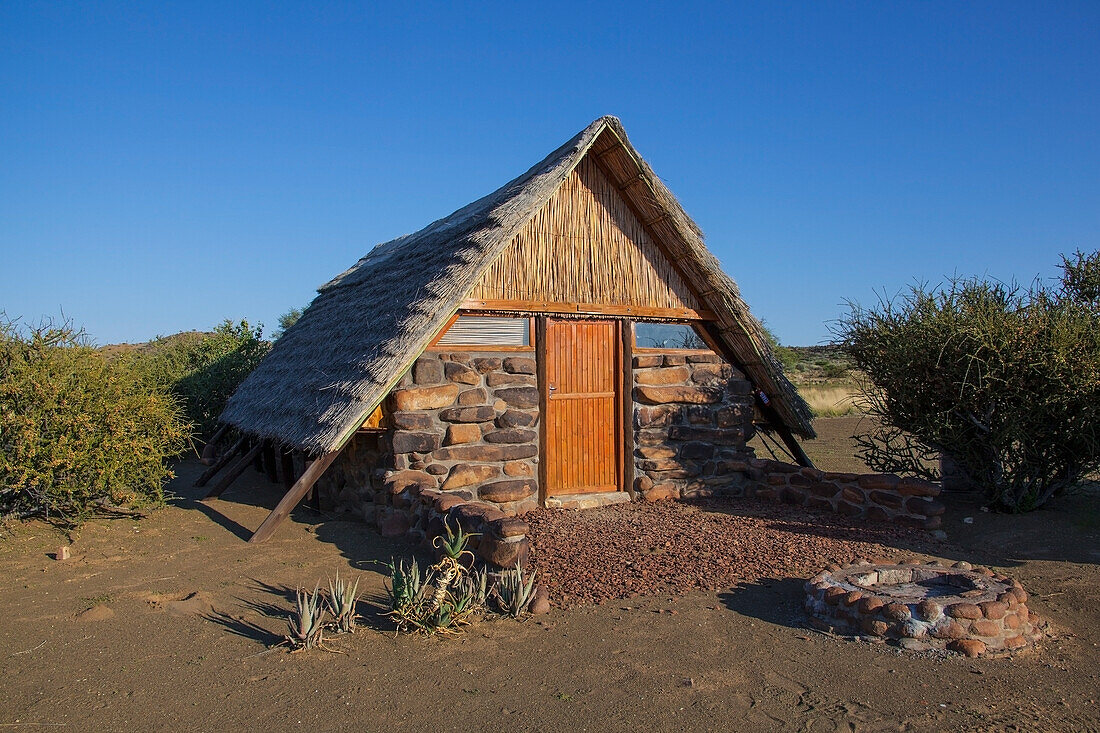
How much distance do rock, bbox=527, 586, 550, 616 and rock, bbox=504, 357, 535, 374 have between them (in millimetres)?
3214

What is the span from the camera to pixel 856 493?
812cm

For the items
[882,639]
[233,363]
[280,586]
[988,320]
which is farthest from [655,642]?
[233,363]

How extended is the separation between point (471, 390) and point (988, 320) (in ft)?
17.1

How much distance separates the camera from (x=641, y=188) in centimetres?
866

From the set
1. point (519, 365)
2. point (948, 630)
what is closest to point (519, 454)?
point (519, 365)

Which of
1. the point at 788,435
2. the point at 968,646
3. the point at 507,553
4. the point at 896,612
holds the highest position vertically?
the point at 788,435

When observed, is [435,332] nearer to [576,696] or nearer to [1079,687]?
[576,696]

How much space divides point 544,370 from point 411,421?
1.61m

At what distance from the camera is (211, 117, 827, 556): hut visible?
25.1ft

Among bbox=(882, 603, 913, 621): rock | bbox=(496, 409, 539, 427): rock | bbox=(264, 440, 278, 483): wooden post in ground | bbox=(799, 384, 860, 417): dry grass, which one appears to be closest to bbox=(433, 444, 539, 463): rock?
bbox=(496, 409, 539, 427): rock

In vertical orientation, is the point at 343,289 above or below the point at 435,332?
above

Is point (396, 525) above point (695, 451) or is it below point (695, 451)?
below

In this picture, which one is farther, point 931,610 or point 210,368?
point 210,368

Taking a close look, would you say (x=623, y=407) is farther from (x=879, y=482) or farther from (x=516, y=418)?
(x=879, y=482)
